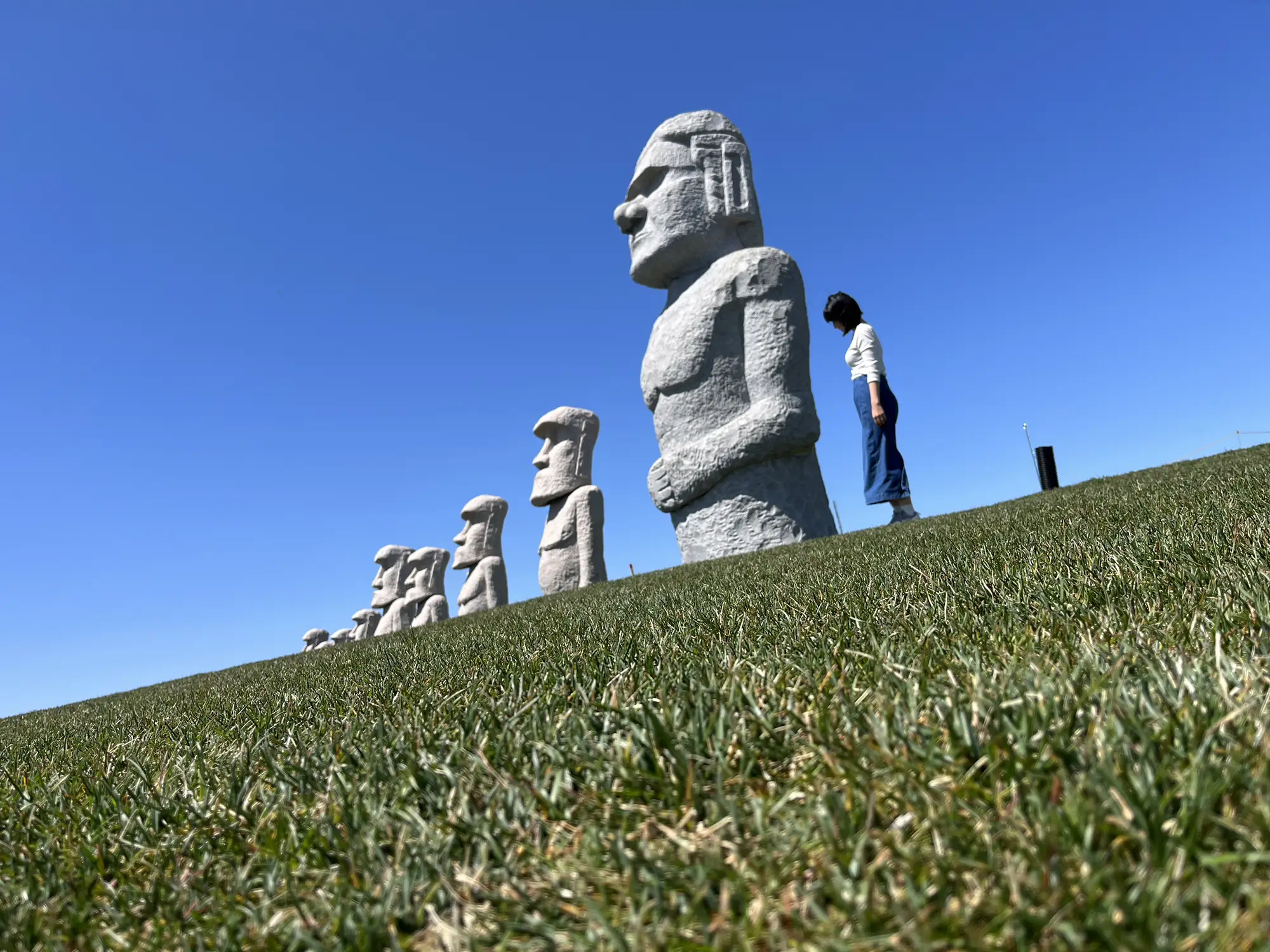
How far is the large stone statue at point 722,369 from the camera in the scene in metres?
8.34

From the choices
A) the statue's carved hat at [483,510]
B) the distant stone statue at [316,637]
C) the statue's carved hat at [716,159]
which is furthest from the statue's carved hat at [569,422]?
the distant stone statue at [316,637]

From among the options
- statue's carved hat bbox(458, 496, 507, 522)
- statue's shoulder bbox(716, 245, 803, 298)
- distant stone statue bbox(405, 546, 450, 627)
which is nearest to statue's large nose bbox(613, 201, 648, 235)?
A: statue's shoulder bbox(716, 245, 803, 298)

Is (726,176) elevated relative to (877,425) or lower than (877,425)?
elevated

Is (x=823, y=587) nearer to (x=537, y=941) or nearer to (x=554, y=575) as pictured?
(x=537, y=941)

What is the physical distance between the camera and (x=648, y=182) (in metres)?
9.65

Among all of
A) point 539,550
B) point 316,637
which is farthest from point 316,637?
point 539,550

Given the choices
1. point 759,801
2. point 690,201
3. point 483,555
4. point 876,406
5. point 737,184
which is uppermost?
point 737,184

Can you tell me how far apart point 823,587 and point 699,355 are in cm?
607

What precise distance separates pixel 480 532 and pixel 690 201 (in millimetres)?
9268

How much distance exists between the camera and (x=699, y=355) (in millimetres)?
8648

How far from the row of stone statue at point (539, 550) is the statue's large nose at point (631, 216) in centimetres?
440

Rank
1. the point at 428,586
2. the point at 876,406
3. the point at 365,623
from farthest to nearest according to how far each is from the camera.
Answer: the point at 365,623, the point at 428,586, the point at 876,406

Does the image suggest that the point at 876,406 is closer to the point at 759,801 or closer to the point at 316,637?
the point at 759,801

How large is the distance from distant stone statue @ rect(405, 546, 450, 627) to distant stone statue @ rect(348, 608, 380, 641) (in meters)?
4.89
